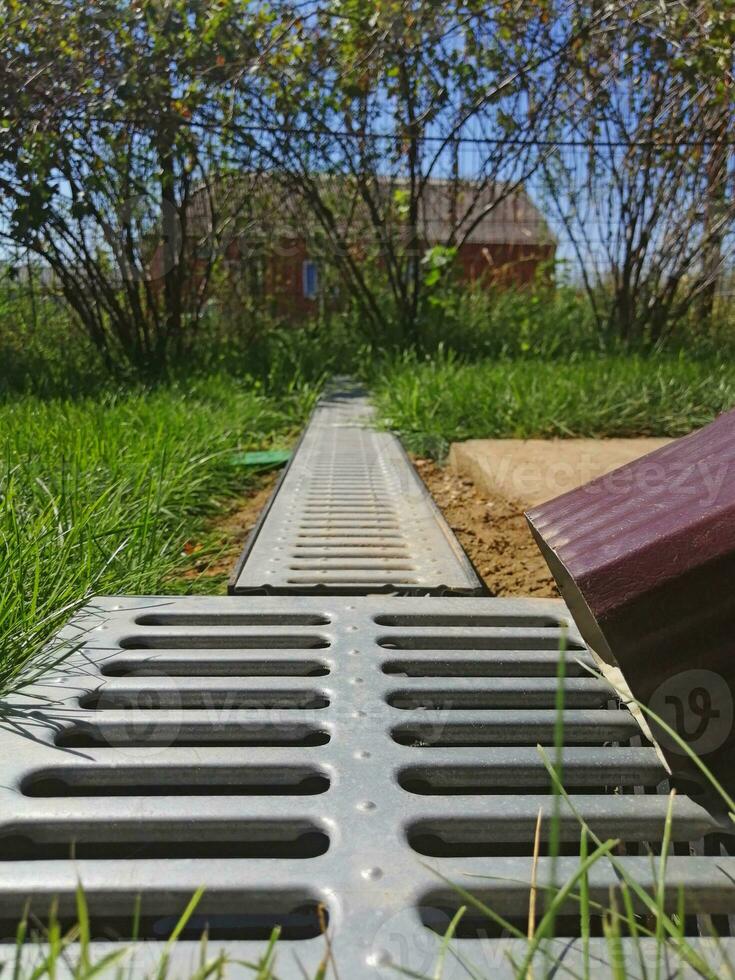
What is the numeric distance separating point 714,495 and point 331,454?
202 cm

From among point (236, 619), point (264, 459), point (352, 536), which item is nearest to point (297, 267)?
point (264, 459)

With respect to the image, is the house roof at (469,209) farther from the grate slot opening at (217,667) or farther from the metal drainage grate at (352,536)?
the grate slot opening at (217,667)

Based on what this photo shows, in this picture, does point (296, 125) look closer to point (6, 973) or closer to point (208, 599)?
point (208, 599)

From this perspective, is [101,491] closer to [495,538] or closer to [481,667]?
[495,538]

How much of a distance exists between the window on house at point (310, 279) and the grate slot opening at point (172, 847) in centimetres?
538

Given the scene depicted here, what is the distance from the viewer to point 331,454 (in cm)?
275

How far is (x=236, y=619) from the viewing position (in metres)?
1.21

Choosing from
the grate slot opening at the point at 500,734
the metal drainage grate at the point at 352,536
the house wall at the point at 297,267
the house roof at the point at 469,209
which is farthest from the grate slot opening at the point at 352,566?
the house roof at the point at 469,209

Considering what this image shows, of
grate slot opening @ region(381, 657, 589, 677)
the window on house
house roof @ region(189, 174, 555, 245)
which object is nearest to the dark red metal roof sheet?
grate slot opening @ region(381, 657, 589, 677)

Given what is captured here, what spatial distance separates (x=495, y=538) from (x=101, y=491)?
2.95ft

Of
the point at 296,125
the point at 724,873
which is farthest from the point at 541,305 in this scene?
the point at 724,873

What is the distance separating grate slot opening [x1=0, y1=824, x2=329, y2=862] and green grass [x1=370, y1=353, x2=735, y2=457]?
2.19 m

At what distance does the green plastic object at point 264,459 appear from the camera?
9.07 ft

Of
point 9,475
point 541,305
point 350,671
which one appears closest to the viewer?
point 350,671
